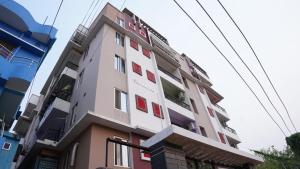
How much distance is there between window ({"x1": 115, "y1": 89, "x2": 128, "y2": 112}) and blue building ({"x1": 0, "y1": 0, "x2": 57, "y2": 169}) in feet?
16.6

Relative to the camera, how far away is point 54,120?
13953 mm

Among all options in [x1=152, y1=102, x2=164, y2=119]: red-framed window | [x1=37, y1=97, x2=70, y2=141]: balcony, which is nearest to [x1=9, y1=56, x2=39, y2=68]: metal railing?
[x1=37, y1=97, x2=70, y2=141]: balcony

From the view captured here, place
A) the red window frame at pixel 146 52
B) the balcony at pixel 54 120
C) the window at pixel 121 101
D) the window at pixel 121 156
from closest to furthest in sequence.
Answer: the window at pixel 121 156
the window at pixel 121 101
the balcony at pixel 54 120
the red window frame at pixel 146 52

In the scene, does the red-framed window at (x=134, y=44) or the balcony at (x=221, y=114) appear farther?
the balcony at (x=221, y=114)

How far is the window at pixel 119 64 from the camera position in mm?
14310

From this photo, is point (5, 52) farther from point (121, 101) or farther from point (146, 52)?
point (146, 52)

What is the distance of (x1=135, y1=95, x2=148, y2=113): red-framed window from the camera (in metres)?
12.6

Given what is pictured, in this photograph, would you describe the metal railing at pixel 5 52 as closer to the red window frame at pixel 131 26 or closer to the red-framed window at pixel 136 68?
the red-framed window at pixel 136 68

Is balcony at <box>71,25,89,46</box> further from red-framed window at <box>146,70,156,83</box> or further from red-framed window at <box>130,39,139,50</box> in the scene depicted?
red-framed window at <box>146,70,156,83</box>

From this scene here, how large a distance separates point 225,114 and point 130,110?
67.8 ft

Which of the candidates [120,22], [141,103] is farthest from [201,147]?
[120,22]

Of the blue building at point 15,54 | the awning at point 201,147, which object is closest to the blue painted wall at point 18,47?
the blue building at point 15,54

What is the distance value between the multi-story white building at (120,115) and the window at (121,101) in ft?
0.21

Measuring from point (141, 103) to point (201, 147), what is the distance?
28.6 ft
